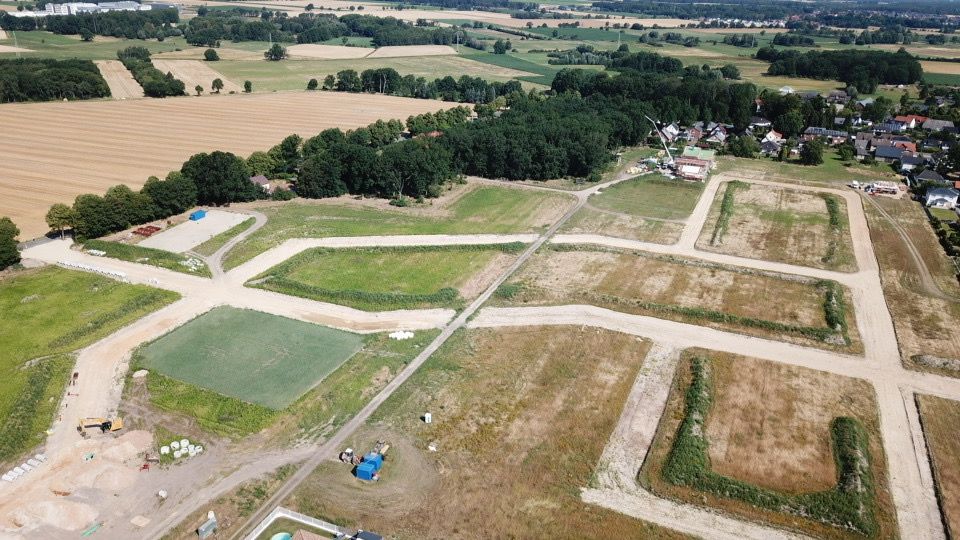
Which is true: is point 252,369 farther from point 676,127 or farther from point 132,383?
point 676,127

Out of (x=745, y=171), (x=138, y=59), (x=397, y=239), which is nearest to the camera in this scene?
(x=397, y=239)

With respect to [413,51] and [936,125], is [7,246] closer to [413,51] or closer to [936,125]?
[936,125]

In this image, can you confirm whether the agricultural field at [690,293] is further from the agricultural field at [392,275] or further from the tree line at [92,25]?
the tree line at [92,25]

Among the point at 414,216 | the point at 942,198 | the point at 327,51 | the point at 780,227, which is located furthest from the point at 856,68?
the point at 327,51

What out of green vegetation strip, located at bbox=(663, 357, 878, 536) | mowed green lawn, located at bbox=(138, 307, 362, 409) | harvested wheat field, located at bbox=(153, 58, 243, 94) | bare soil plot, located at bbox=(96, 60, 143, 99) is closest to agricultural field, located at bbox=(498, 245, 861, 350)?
green vegetation strip, located at bbox=(663, 357, 878, 536)

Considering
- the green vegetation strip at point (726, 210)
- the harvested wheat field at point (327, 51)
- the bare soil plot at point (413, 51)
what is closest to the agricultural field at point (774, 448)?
the green vegetation strip at point (726, 210)

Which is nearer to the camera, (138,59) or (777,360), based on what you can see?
(777,360)

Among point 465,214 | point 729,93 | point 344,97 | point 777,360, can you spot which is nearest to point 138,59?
point 344,97
